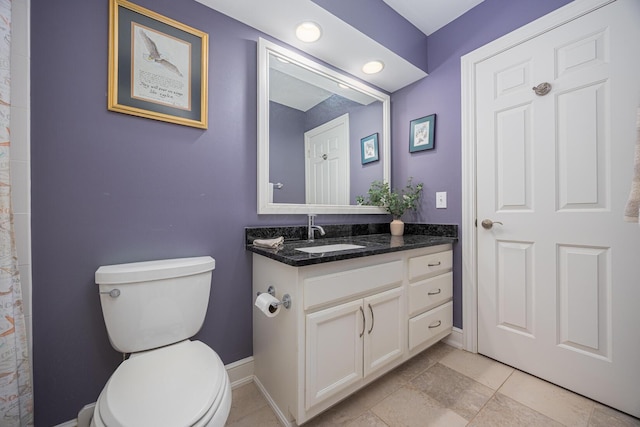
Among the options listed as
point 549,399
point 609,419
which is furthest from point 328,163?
point 609,419

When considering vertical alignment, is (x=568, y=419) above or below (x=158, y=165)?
below

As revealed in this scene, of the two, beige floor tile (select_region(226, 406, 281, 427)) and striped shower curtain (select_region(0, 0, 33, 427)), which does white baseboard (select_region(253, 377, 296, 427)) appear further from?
striped shower curtain (select_region(0, 0, 33, 427))

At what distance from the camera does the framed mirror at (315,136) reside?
1.57 metres

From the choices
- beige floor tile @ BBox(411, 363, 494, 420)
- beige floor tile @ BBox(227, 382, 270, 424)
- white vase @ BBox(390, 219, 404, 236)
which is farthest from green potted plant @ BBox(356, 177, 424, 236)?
beige floor tile @ BBox(227, 382, 270, 424)

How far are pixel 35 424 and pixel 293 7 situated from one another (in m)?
2.27

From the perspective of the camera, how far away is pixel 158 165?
1.24 m

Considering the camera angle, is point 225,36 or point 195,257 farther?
point 225,36

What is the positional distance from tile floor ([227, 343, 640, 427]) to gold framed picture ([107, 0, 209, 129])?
156 cm

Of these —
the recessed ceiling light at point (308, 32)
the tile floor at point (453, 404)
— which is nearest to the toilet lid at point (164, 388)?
the tile floor at point (453, 404)

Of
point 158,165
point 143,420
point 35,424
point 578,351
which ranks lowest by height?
point 35,424

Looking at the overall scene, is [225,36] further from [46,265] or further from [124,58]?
[46,265]

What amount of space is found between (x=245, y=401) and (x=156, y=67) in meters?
1.77

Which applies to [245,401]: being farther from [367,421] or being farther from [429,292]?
[429,292]

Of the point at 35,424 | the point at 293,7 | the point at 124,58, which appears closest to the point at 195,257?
the point at 35,424
